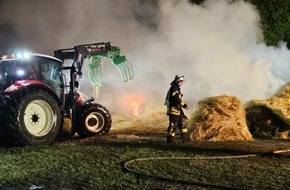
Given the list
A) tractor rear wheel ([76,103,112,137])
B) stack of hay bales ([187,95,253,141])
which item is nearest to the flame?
tractor rear wheel ([76,103,112,137])

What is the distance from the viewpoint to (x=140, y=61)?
16.8 metres

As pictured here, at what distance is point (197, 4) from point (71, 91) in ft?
27.0

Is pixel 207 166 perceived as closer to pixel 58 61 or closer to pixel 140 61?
pixel 58 61

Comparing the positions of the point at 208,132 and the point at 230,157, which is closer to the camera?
the point at 230,157

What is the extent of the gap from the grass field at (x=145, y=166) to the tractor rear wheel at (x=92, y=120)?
75.0 inches

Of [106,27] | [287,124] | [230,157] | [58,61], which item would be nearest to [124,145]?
[230,157]

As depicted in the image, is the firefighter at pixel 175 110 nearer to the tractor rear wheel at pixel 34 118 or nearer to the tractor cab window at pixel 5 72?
the tractor rear wheel at pixel 34 118

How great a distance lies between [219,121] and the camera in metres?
10.8

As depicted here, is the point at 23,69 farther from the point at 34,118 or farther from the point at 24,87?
the point at 34,118

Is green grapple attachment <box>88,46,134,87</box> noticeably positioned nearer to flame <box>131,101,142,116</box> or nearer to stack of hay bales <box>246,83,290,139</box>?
flame <box>131,101,142,116</box>

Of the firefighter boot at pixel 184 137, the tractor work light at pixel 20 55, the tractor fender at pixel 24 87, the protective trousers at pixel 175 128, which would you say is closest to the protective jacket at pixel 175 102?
the protective trousers at pixel 175 128

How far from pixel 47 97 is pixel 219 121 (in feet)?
14.2

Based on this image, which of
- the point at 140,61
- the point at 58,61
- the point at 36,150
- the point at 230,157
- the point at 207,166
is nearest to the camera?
the point at 207,166

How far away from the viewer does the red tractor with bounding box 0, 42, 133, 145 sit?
9.80 m
